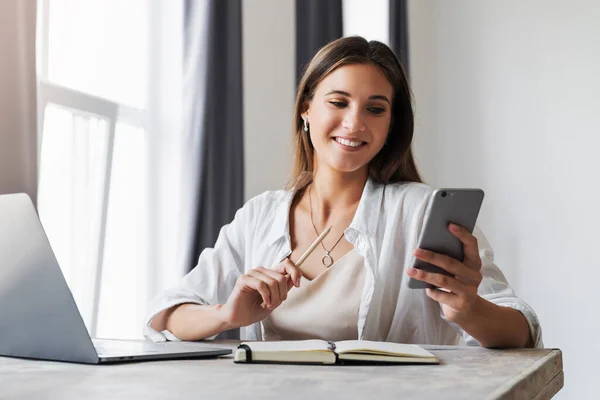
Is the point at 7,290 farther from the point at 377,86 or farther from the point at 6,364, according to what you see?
the point at 377,86

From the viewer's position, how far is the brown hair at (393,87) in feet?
6.26

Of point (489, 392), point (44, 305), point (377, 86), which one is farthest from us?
point (377, 86)

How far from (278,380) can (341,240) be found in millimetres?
913

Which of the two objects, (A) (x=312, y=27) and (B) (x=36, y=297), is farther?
(A) (x=312, y=27)

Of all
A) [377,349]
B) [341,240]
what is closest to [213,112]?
[341,240]

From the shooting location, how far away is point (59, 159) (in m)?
2.43

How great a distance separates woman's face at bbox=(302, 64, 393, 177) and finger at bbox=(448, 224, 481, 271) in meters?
0.63

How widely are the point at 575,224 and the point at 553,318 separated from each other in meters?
0.49

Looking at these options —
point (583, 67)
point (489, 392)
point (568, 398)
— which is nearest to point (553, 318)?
point (568, 398)

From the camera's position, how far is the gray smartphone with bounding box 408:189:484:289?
1.17 metres

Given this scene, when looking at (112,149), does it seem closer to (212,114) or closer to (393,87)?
(212,114)

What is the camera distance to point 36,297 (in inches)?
42.4

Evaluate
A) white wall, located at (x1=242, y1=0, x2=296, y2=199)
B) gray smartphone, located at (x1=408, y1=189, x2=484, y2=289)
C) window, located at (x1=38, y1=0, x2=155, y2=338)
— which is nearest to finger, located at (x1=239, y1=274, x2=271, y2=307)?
gray smartphone, located at (x1=408, y1=189, x2=484, y2=289)

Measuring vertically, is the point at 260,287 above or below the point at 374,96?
below
